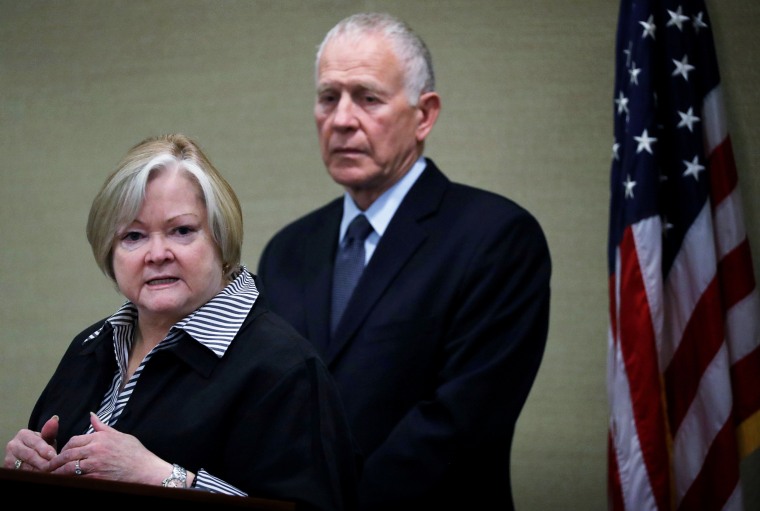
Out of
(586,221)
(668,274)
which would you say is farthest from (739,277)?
(586,221)

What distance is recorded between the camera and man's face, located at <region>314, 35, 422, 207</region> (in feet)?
8.90

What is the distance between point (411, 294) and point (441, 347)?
0.47 feet

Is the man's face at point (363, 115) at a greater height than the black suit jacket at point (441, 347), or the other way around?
the man's face at point (363, 115)

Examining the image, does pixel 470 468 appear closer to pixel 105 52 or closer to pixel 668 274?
pixel 668 274

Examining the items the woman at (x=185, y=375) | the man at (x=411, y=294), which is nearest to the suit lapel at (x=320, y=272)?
the man at (x=411, y=294)

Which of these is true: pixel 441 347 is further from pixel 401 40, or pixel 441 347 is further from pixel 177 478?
pixel 177 478

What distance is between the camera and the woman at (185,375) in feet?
5.43

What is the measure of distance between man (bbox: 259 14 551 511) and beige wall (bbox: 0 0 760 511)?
829 mm

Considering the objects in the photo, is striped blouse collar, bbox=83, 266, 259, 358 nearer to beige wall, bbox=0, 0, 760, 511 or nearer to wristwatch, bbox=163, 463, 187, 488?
wristwatch, bbox=163, 463, 187, 488

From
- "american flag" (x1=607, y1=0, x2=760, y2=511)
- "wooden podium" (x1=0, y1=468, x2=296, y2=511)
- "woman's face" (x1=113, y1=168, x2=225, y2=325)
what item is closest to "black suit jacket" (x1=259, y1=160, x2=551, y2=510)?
"american flag" (x1=607, y1=0, x2=760, y2=511)

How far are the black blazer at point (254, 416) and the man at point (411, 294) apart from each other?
644mm

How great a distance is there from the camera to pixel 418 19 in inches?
144

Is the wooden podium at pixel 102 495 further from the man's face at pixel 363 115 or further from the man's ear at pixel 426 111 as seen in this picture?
the man's ear at pixel 426 111

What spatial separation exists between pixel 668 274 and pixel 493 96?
3.08ft
